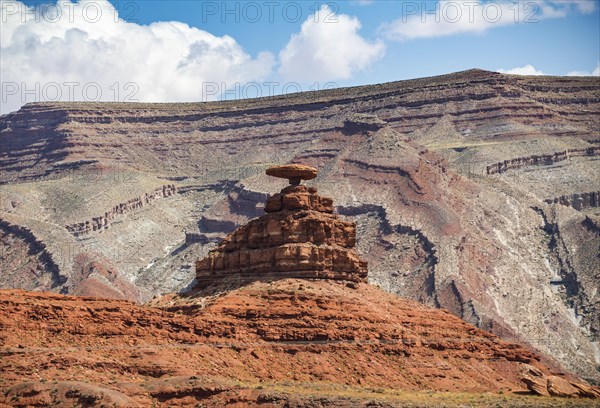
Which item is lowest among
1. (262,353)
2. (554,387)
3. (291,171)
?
(554,387)

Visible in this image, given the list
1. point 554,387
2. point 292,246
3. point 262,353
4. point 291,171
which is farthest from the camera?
point 291,171

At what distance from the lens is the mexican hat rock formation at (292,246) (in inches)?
4158

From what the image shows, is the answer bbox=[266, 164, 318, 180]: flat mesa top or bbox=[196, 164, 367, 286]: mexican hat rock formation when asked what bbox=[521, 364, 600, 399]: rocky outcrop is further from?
bbox=[266, 164, 318, 180]: flat mesa top

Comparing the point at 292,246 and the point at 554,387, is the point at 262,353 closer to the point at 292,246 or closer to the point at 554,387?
the point at 292,246

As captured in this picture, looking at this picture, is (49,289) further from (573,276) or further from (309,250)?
(309,250)

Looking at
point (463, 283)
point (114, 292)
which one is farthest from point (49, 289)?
point (463, 283)

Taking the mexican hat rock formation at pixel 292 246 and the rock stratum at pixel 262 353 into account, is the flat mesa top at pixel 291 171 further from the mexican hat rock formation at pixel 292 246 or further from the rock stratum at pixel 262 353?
the rock stratum at pixel 262 353

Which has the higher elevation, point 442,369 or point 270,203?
point 270,203

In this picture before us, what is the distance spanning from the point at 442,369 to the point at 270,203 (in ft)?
56.6

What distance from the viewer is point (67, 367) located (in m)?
83.7

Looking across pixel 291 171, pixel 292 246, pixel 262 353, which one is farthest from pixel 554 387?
pixel 291 171

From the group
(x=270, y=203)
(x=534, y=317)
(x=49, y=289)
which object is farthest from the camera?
(x=49, y=289)

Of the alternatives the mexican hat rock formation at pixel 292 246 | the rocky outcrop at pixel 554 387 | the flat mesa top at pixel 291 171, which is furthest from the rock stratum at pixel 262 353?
the flat mesa top at pixel 291 171

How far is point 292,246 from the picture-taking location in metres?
106
